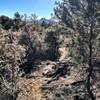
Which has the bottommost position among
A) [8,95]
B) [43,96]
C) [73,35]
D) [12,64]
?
[43,96]

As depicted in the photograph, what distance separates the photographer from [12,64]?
2292 centimetres

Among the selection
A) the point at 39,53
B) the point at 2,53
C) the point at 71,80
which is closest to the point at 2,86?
the point at 2,53

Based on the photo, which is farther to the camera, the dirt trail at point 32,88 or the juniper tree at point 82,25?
the dirt trail at point 32,88

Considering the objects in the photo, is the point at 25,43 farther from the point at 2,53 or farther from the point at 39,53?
the point at 2,53

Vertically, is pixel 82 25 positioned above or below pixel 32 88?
above

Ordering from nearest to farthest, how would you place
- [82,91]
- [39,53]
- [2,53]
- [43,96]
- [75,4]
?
[75,4] → [2,53] → [82,91] → [43,96] → [39,53]

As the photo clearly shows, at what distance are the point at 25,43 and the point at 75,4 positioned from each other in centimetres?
3427

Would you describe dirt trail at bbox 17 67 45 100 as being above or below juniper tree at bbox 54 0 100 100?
below

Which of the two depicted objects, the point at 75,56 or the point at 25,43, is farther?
the point at 25,43

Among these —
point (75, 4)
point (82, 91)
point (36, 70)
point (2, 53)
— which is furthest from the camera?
point (36, 70)

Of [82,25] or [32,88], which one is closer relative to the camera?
[82,25]

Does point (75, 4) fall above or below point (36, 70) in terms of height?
above

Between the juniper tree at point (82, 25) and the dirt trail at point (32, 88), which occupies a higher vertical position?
the juniper tree at point (82, 25)

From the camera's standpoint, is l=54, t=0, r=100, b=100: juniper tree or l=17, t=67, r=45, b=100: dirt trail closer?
l=54, t=0, r=100, b=100: juniper tree
